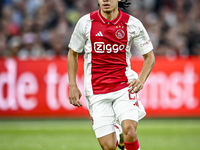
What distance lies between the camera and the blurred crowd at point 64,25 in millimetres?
12484

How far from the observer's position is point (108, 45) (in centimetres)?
561

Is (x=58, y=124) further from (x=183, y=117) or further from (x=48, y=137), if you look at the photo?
(x=183, y=117)

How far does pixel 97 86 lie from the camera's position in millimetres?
5758

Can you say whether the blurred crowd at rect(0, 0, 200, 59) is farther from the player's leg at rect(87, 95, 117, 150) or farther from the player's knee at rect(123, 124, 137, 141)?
the player's knee at rect(123, 124, 137, 141)

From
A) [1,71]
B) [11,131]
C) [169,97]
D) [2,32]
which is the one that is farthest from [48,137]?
[2,32]

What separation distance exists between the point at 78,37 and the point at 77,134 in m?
4.44

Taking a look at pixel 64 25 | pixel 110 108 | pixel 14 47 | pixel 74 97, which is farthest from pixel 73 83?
pixel 64 25

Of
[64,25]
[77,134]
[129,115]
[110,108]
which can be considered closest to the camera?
[129,115]

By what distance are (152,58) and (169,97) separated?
6.01 m

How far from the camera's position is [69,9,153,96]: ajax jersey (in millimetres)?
5617

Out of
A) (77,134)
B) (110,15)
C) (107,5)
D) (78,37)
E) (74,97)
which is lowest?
(77,134)

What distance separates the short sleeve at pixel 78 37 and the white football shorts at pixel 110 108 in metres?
0.70

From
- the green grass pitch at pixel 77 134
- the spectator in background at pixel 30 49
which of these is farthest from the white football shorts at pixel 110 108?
the spectator in background at pixel 30 49

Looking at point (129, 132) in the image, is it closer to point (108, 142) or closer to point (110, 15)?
point (108, 142)
